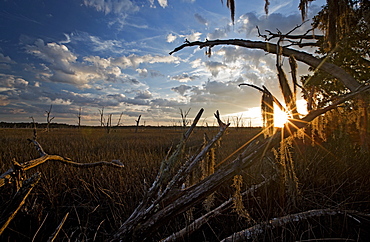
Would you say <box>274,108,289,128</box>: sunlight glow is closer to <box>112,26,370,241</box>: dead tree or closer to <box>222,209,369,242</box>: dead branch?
<box>112,26,370,241</box>: dead tree

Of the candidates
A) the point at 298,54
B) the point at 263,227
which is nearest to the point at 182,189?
the point at 263,227

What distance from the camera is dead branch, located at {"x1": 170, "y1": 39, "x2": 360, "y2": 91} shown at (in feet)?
14.1

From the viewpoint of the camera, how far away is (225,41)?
6016 mm

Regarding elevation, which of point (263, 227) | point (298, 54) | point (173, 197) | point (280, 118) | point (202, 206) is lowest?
point (202, 206)

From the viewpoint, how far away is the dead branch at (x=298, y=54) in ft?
14.1

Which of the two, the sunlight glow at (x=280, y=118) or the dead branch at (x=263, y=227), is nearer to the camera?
the dead branch at (x=263, y=227)

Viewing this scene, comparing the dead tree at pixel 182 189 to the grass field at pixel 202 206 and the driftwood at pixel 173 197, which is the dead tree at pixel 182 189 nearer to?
the driftwood at pixel 173 197

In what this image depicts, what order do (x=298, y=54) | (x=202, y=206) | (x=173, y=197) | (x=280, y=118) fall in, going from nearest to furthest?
(x=173, y=197)
(x=280, y=118)
(x=202, y=206)
(x=298, y=54)

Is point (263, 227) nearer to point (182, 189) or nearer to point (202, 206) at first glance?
point (182, 189)

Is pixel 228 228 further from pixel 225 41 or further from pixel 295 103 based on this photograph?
pixel 225 41

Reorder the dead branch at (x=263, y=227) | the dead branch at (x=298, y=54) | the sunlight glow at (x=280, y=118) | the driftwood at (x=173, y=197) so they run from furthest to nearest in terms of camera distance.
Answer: the dead branch at (x=298, y=54) < the sunlight glow at (x=280, y=118) < the dead branch at (x=263, y=227) < the driftwood at (x=173, y=197)

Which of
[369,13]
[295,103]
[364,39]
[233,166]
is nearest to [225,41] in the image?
[369,13]

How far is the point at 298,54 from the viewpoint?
5215mm

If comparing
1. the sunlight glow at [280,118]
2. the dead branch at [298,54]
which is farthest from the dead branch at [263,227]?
the dead branch at [298,54]
